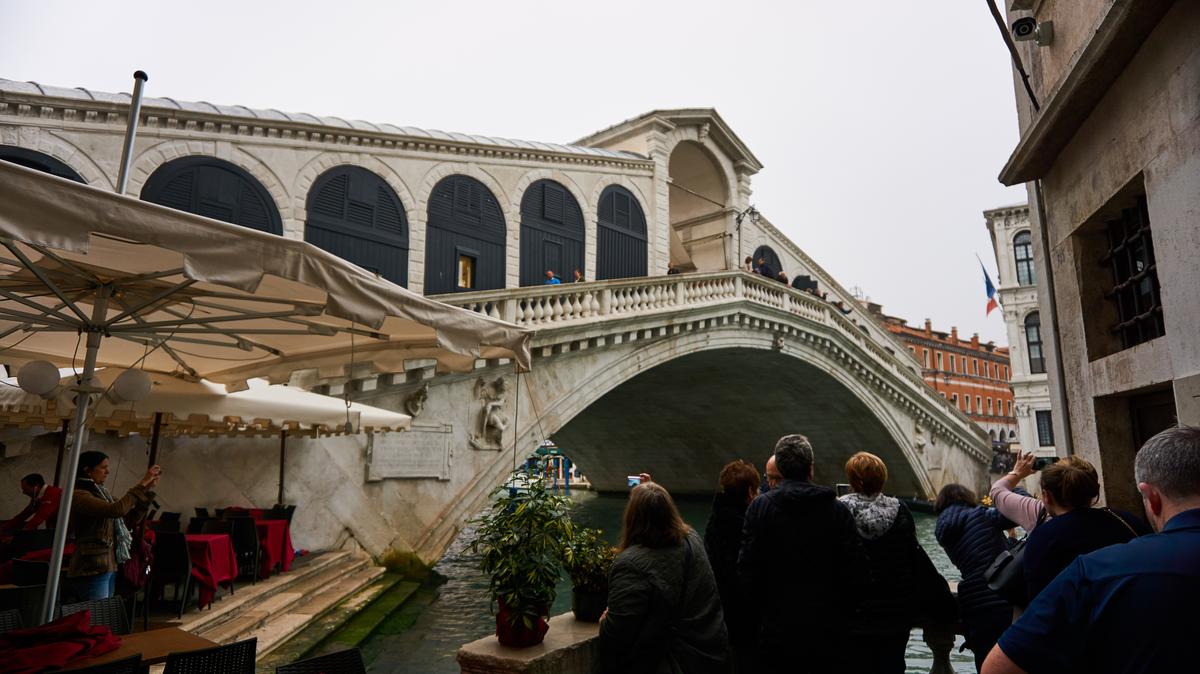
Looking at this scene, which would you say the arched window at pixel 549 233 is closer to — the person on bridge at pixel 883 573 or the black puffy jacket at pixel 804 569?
the person on bridge at pixel 883 573

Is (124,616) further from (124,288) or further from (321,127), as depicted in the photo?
(321,127)

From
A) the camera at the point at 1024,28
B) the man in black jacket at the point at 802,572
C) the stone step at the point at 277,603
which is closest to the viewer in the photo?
the man in black jacket at the point at 802,572

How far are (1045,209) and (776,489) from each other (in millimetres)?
3888

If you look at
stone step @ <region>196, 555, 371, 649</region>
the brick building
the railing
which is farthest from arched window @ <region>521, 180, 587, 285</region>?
the brick building

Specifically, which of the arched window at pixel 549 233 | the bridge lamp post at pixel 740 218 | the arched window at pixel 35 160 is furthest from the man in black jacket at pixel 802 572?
the bridge lamp post at pixel 740 218

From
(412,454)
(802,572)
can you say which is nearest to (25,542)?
(412,454)

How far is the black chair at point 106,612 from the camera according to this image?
351 centimetres

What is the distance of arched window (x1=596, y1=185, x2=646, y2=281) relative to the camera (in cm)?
1678

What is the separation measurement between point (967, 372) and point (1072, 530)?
167 feet

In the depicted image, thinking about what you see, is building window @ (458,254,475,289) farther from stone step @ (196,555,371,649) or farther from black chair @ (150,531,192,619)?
black chair @ (150,531,192,619)

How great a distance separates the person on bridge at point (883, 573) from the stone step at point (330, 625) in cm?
396

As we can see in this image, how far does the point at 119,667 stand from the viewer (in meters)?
2.36

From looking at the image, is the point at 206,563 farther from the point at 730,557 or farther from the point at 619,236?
the point at 619,236

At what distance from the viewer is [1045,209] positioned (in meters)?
5.29
